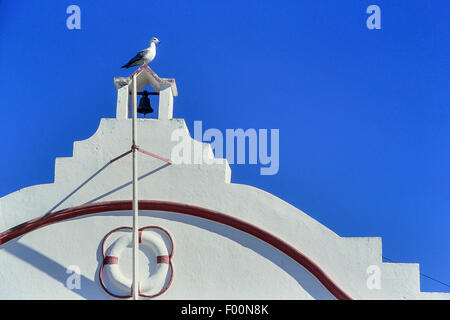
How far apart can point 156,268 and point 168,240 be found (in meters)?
0.52

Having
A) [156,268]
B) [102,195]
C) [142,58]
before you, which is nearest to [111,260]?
[156,268]

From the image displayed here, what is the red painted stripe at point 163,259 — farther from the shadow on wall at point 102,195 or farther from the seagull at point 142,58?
the seagull at point 142,58

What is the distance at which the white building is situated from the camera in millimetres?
15547

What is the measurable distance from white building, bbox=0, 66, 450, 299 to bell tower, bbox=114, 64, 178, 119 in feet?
0.99

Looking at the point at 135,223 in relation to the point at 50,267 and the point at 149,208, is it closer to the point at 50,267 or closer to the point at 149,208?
the point at 149,208

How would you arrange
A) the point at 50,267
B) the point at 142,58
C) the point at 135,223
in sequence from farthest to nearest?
the point at 142,58 → the point at 50,267 → the point at 135,223

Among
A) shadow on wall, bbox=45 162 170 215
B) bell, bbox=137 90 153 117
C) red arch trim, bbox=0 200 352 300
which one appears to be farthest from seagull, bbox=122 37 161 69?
red arch trim, bbox=0 200 352 300

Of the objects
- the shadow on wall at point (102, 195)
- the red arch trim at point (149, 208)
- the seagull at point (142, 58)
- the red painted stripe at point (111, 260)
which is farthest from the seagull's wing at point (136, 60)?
the red painted stripe at point (111, 260)

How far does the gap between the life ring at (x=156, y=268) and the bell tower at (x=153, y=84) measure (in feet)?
7.17

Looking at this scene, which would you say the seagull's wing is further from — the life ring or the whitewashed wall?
the life ring

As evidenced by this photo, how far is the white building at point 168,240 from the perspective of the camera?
15547mm

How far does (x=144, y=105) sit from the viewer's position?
17641 millimetres
